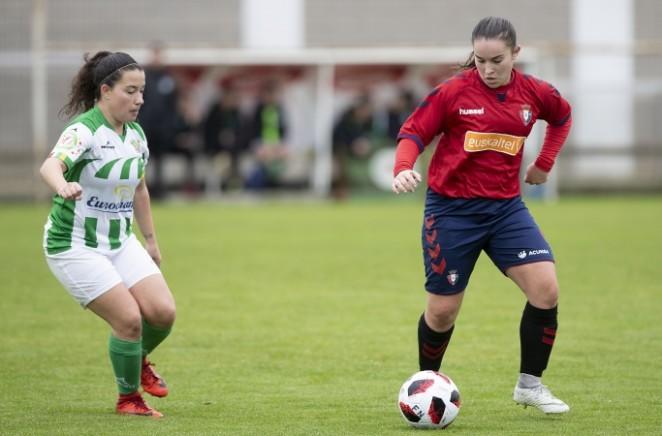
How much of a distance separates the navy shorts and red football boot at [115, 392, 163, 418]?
5.13ft

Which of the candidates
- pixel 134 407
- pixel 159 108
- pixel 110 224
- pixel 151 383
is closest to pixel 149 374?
pixel 151 383

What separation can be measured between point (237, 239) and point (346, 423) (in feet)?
32.3

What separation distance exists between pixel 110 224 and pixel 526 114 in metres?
2.17

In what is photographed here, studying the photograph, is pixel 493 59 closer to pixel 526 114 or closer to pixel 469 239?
pixel 526 114

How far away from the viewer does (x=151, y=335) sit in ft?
Answer: 20.5

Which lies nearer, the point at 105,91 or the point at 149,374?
the point at 105,91

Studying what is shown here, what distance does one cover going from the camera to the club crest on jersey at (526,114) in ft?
19.3

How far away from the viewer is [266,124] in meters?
22.2

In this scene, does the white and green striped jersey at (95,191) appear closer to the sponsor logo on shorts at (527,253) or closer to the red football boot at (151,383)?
the red football boot at (151,383)

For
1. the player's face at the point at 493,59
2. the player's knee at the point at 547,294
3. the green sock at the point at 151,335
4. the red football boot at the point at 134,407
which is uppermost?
the player's face at the point at 493,59

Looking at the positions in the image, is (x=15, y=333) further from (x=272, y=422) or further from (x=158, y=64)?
(x=158, y=64)

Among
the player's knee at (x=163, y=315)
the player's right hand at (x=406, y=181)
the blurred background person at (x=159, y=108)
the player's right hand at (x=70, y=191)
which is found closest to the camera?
the player's right hand at (x=70, y=191)

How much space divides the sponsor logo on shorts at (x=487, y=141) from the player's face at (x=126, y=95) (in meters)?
1.65

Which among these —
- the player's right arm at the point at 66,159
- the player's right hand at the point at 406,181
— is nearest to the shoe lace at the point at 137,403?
the player's right arm at the point at 66,159
